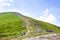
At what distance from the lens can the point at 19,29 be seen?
85375 millimetres

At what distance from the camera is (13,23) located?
310 feet

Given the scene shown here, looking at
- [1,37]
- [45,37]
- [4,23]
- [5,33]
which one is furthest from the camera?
[4,23]

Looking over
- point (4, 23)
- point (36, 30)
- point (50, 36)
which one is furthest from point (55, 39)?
point (4, 23)

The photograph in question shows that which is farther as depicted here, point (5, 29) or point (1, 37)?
point (5, 29)

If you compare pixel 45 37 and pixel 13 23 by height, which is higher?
pixel 13 23

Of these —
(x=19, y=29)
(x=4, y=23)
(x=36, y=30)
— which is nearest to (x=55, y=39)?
(x=36, y=30)

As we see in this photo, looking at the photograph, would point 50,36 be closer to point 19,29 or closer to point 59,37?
point 59,37

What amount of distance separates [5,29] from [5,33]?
17.6ft

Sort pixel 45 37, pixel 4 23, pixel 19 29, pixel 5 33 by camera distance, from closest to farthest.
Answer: pixel 45 37 → pixel 5 33 → pixel 19 29 → pixel 4 23

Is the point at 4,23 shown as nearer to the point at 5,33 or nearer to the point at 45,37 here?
the point at 5,33

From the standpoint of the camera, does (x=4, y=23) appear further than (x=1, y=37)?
Yes

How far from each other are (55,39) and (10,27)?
93.0ft

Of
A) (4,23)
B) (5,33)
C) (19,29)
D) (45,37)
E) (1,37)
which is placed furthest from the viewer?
(4,23)

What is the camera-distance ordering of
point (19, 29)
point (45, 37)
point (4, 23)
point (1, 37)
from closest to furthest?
1. point (45, 37)
2. point (1, 37)
3. point (19, 29)
4. point (4, 23)
